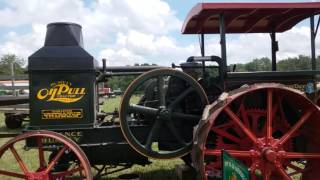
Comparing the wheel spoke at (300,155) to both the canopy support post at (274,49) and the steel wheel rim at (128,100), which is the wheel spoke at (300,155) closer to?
the steel wheel rim at (128,100)

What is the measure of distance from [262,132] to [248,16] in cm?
161

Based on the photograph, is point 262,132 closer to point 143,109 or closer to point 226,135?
point 226,135

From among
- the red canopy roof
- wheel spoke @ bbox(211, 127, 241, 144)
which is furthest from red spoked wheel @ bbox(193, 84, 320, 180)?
the red canopy roof

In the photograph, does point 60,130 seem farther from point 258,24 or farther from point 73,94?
point 258,24

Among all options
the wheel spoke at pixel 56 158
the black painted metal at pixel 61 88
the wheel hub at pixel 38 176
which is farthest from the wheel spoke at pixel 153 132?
the wheel hub at pixel 38 176

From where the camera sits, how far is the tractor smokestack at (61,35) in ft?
17.5

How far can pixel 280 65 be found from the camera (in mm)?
6902

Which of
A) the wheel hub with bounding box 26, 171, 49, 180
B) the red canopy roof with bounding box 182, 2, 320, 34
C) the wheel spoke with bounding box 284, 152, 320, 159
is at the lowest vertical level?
the wheel hub with bounding box 26, 171, 49, 180

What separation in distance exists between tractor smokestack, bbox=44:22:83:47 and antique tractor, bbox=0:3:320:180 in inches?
0.5

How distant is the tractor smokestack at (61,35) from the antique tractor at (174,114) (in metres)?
0.01

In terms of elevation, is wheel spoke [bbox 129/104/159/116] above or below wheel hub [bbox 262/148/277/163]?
above

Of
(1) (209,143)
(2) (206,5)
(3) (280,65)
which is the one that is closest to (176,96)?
(1) (209,143)

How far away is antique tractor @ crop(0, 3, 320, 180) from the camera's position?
489 centimetres

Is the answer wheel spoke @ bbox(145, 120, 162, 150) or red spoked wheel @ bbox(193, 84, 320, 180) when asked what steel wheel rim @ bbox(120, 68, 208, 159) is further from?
red spoked wheel @ bbox(193, 84, 320, 180)
